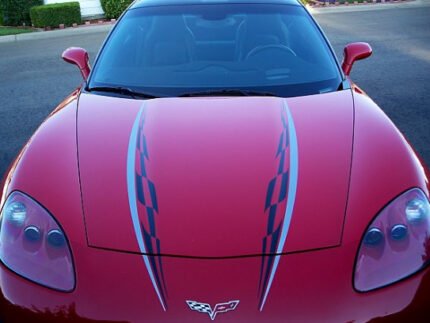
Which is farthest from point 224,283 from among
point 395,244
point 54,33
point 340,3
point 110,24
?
point 340,3

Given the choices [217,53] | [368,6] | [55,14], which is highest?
[217,53]

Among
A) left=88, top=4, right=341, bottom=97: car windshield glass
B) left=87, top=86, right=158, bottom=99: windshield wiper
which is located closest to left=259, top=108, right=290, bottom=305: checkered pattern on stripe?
left=88, top=4, right=341, bottom=97: car windshield glass

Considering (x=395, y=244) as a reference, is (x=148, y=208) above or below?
above

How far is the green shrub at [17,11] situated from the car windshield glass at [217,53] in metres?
15.8

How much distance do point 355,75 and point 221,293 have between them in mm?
6885

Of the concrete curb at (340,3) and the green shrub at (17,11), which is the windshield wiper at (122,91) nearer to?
the green shrub at (17,11)

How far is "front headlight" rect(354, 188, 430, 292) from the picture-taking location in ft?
6.61

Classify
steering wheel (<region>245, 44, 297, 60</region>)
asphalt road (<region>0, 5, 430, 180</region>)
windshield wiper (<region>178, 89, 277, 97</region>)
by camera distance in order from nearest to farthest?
windshield wiper (<region>178, 89, 277, 97</region>) → steering wheel (<region>245, 44, 297, 60</region>) → asphalt road (<region>0, 5, 430, 180</region>)

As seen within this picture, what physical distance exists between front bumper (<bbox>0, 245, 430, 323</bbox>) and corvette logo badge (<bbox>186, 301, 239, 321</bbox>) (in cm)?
1

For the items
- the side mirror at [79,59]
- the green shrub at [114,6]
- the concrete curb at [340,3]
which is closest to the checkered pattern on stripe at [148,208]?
the side mirror at [79,59]

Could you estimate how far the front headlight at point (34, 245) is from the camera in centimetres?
206

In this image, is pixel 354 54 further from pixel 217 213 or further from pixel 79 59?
pixel 217 213

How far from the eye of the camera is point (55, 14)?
1689cm

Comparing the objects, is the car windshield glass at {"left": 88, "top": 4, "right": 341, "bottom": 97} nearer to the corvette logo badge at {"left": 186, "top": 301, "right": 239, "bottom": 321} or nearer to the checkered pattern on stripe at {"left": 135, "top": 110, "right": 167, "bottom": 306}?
the checkered pattern on stripe at {"left": 135, "top": 110, "right": 167, "bottom": 306}
